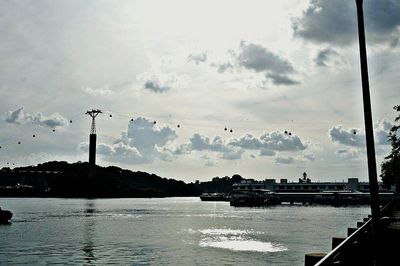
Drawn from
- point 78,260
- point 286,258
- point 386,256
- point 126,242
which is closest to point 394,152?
point 286,258

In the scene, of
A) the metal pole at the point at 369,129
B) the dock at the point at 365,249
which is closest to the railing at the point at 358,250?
the dock at the point at 365,249

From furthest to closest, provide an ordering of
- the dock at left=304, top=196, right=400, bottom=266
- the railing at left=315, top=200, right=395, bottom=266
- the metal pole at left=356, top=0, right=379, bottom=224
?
1. the railing at left=315, top=200, right=395, bottom=266
2. the dock at left=304, top=196, right=400, bottom=266
3. the metal pole at left=356, top=0, right=379, bottom=224

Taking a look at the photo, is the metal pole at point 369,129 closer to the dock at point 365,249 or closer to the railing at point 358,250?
the dock at point 365,249

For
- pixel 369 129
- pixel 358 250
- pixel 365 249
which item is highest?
pixel 369 129

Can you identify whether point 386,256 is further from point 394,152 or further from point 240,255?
point 394,152

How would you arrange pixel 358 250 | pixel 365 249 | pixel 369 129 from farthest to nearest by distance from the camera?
pixel 365 249, pixel 358 250, pixel 369 129

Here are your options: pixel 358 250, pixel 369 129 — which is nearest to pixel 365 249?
pixel 358 250

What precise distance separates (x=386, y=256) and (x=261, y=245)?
129 feet

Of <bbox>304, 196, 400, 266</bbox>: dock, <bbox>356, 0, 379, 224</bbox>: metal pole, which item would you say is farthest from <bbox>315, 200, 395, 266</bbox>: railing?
<bbox>356, 0, 379, 224</bbox>: metal pole

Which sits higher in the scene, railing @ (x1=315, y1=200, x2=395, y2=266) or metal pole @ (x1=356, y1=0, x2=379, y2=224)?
metal pole @ (x1=356, y1=0, x2=379, y2=224)

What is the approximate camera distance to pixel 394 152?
81.5 meters

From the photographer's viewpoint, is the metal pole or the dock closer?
the metal pole

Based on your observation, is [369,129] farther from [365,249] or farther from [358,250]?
[365,249]

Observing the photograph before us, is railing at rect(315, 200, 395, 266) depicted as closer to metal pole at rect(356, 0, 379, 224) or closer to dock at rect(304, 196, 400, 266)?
dock at rect(304, 196, 400, 266)
